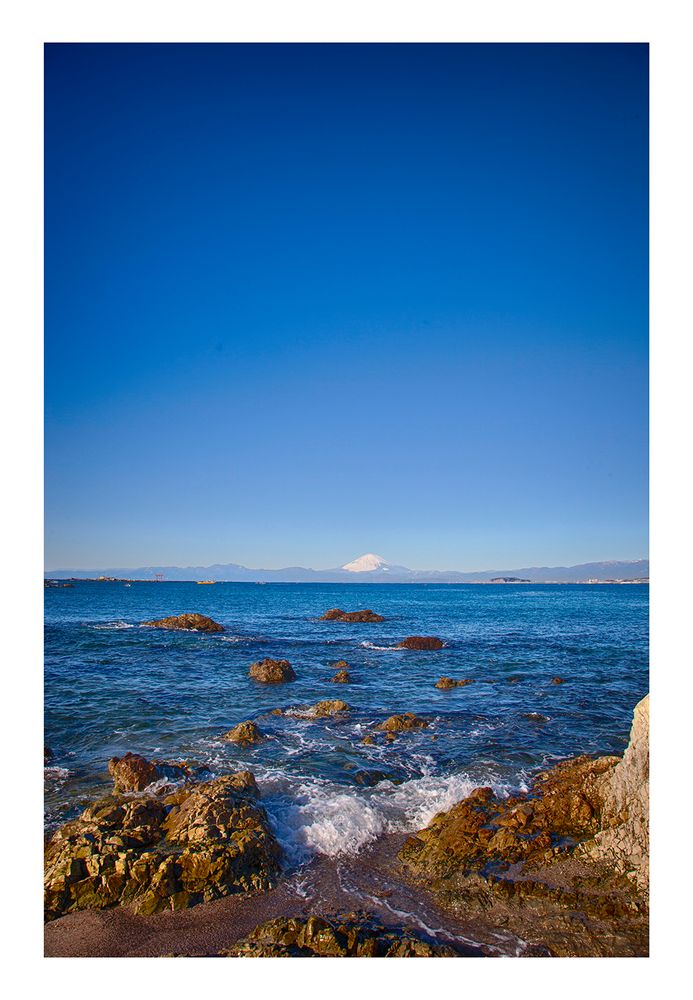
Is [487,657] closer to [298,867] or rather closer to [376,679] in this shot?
[376,679]

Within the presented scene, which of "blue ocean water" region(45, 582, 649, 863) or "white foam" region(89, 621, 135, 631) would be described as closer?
"blue ocean water" region(45, 582, 649, 863)

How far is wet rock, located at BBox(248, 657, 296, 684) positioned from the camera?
1669cm

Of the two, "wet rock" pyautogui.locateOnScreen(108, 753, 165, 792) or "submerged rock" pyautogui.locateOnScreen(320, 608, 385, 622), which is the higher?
"wet rock" pyautogui.locateOnScreen(108, 753, 165, 792)

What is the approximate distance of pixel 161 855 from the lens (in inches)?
220

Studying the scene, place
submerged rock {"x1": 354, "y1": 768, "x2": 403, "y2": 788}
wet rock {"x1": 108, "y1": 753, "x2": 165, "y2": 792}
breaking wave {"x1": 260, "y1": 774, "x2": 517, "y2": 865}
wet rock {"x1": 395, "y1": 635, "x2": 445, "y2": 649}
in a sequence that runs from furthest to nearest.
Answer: wet rock {"x1": 395, "y1": 635, "x2": 445, "y2": 649}
submerged rock {"x1": 354, "y1": 768, "x2": 403, "y2": 788}
wet rock {"x1": 108, "y1": 753, "x2": 165, "y2": 792}
breaking wave {"x1": 260, "y1": 774, "x2": 517, "y2": 865}

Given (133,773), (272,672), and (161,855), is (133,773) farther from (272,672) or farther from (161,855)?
(272,672)

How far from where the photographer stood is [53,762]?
938 centimetres

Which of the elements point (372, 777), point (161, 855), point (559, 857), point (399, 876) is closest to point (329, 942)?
point (399, 876)

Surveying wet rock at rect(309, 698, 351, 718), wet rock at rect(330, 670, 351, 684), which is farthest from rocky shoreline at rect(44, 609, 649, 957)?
wet rock at rect(330, 670, 351, 684)

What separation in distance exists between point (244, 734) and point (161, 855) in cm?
521

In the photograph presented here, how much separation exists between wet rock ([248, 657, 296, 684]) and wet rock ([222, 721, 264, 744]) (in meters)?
5.69

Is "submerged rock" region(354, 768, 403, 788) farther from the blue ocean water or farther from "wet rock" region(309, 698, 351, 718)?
"wet rock" region(309, 698, 351, 718)
